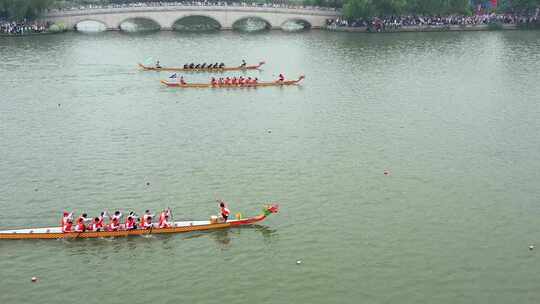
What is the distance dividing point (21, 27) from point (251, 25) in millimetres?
35135

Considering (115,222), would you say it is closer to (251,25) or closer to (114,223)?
(114,223)

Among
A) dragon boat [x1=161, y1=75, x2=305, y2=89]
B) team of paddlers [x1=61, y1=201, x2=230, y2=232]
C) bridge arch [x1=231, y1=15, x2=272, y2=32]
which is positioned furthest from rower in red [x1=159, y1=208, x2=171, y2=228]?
bridge arch [x1=231, y1=15, x2=272, y2=32]

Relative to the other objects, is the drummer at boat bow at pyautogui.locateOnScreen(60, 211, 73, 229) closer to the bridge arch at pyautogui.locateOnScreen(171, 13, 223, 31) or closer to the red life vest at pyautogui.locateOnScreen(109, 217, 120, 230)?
the red life vest at pyautogui.locateOnScreen(109, 217, 120, 230)

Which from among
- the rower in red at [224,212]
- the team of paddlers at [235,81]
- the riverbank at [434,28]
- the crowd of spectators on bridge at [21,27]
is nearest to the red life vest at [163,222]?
the rower in red at [224,212]

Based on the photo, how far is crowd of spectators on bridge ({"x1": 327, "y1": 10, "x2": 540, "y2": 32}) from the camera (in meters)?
92.5

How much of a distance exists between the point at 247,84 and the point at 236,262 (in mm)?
32657

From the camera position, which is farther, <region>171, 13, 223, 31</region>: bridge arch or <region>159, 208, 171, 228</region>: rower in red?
<region>171, 13, 223, 31</region>: bridge arch

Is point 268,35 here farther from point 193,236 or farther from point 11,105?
point 193,236

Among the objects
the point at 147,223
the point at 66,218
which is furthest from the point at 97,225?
the point at 147,223

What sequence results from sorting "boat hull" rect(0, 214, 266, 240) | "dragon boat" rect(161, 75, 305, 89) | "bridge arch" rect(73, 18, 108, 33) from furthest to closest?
"bridge arch" rect(73, 18, 108, 33) → "dragon boat" rect(161, 75, 305, 89) → "boat hull" rect(0, 214, 266, 240)

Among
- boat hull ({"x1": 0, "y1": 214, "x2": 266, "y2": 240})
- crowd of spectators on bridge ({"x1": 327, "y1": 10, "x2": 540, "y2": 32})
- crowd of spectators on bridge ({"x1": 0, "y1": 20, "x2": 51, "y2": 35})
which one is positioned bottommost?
boat hull ({"x1": 0, "y1": 214, "x2": 266, "y2": 240})

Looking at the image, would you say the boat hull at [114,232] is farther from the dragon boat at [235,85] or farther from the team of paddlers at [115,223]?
the dragon boat at [235,85]

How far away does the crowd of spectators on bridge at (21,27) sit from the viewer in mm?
86812

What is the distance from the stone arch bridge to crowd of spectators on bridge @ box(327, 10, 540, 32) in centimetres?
378
